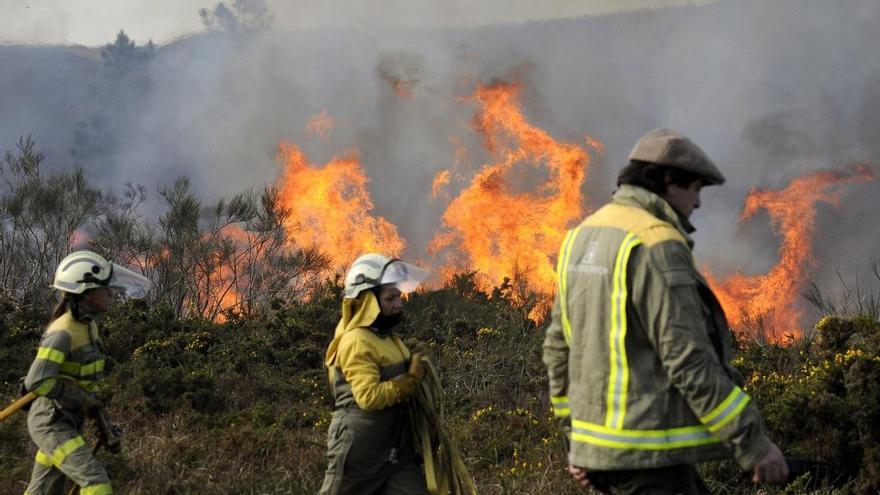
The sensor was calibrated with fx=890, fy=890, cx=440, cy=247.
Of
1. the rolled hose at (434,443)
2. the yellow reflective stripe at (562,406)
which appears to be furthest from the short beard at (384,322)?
the yellow reflective stripe at (562,406)

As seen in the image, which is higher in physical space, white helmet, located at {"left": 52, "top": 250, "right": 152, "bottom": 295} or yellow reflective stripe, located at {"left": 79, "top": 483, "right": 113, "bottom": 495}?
white helmet, located at {"left": 52, "top": 250, "right": 152, "bottom": 295}

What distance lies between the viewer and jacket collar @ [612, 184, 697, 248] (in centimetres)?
285

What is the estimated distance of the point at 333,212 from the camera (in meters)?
22.7

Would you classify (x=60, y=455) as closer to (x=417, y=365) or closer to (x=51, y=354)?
(x=51, y=354)

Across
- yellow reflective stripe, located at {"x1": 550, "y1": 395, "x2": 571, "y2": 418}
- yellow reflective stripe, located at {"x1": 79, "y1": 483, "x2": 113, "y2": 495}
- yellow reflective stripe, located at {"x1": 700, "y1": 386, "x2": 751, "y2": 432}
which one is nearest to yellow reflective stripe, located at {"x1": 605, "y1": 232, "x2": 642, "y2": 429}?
yellow reflective stripe, located at {"x1": 700, "y1": 386, "x2": 751, "y2": 432}

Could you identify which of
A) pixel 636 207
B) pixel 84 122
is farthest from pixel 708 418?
pixel 84 122

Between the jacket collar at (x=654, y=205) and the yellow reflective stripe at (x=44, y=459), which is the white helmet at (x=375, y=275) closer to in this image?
the jacket collar at (x=654, y=205)

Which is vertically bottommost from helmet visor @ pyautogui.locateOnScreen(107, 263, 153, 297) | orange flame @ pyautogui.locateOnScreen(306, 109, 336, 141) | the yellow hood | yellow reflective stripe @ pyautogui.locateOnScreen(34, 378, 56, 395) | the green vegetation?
the green vegetation

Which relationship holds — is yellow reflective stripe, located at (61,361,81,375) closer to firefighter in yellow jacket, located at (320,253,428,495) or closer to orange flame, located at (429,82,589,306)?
firefighter in yellow jacket, located at (320,253,428,495)

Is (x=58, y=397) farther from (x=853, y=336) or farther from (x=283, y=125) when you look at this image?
(x=283, y=125)

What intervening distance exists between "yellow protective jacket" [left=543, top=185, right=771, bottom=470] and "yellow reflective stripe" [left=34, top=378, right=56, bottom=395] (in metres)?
3.16

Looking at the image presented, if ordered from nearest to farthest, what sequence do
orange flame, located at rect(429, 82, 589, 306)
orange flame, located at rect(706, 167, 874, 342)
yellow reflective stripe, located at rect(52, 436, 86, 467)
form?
yellow reflective stripe, located at rect(52, 436, 86, 467), orange flame, located at rect(706, 167, 874, 342), orange flame, located at rect(429, 82, 589, 306)

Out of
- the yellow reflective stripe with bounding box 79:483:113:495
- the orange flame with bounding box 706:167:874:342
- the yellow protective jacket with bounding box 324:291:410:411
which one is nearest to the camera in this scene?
the yellow protective jacket with bounding box 324:291:410:411

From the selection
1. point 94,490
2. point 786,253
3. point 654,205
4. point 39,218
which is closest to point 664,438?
point 654,205
